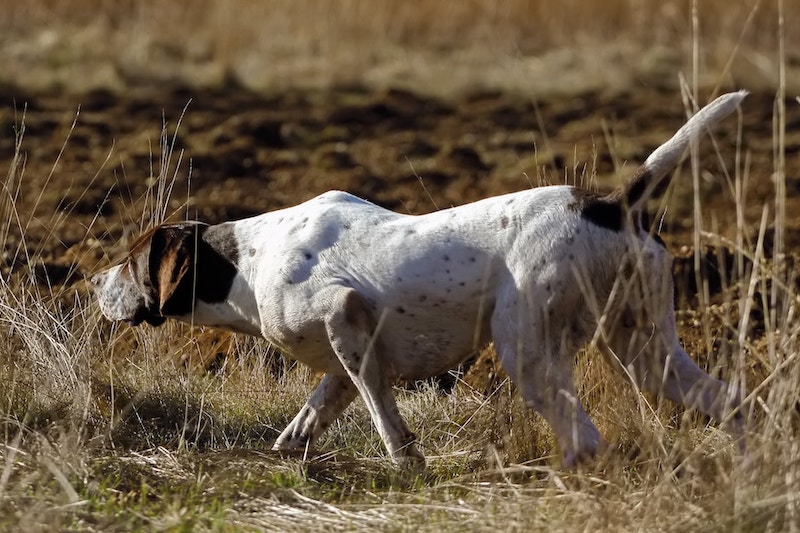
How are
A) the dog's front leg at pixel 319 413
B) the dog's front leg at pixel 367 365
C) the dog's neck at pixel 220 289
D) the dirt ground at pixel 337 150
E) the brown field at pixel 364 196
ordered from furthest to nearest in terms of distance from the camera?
the dirt ground at pixel 337 150, the dog's front leg at pixel 319 413, the dog's neck at pixel 220 289, the dog's front leg at pixel 367 365, the brown field at pixel 364 196

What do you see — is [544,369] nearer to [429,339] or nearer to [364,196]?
[429,339]

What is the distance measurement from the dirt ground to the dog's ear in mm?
2913

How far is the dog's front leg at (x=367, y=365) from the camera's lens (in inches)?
→ 200

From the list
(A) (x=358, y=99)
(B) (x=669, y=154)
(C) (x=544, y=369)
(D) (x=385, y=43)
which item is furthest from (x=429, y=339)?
(D) (x=385, y=43)

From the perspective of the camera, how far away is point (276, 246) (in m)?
5.32

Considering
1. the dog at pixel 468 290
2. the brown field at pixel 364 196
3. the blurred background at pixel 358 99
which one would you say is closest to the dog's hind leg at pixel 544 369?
the dog at pixel 468 290

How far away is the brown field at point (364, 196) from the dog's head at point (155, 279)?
28 cm

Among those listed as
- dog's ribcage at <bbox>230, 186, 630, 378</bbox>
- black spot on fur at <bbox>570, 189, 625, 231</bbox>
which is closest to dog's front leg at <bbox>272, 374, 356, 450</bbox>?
dog's ribcage at <bbox>230, 186, 630, 378</bbox>

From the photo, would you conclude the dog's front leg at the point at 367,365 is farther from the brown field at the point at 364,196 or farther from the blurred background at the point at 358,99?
the blurred background at the point at 358,99

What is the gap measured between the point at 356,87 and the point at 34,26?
4.36 metres

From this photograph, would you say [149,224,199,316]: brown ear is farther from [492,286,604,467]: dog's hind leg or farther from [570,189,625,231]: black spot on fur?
[570,189,625,231]: black spot on fur

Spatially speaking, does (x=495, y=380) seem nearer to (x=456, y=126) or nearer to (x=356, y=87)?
(x=456, y=126)

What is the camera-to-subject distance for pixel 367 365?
510cm

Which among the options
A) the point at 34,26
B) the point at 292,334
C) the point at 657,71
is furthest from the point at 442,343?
the point at 34,26
